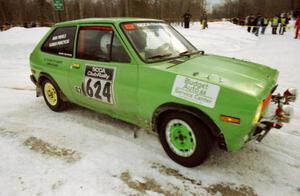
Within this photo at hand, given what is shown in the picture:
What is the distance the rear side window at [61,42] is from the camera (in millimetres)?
4148

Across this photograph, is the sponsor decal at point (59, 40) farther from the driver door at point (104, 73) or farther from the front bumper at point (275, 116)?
the front bumper at point (275, 116)

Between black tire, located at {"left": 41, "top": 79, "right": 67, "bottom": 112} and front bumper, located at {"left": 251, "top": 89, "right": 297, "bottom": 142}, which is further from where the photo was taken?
black tire, located at {"left": 41, "top": 79, "right": 67, "bottom": 112}

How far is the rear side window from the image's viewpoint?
4.15 m

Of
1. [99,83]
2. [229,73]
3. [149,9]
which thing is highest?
[149,9]

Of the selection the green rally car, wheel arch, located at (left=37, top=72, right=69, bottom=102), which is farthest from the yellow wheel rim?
the green rally car

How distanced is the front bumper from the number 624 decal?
6.57 feet

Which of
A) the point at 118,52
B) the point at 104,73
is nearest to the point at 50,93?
the point at 104,73

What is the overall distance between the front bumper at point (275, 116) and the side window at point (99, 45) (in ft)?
6.09

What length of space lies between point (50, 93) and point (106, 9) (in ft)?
194

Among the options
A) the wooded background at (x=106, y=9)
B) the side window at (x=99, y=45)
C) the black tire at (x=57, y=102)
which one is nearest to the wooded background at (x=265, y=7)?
the wooded background at (x=106, y=9)

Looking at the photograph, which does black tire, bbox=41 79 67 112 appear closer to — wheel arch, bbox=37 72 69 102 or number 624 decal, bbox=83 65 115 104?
wheel arch, bbox=37 72 69 102

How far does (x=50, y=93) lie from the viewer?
485cm

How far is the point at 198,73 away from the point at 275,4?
6974 cm

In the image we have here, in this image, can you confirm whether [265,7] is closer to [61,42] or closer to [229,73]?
[61,42]
